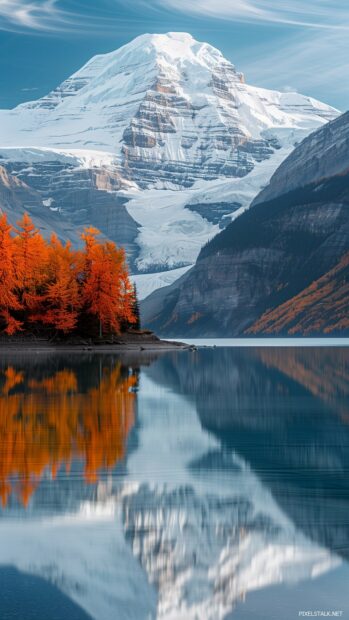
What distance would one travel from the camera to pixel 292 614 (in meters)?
13.9

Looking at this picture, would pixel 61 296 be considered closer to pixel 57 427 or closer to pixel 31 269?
pixel 31 269

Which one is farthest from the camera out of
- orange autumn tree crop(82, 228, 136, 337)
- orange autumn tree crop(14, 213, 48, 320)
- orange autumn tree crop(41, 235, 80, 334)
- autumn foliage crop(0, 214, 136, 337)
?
orange autumn tree crop(82, 228, 136, 337)

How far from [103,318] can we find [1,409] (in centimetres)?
8128

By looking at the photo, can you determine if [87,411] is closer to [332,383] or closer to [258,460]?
[258,460]

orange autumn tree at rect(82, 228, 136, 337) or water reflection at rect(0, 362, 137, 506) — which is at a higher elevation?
orange autumn tree at rect(82, 228, 136, 337)

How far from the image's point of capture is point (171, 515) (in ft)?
64.5

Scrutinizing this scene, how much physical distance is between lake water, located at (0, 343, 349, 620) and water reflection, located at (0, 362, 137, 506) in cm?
8

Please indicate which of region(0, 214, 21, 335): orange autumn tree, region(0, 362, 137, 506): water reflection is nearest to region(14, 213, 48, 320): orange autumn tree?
region(0, 214, 21, 335): orange autumn tree

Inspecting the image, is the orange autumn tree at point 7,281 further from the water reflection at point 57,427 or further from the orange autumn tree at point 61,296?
the water reflection at point 57,427

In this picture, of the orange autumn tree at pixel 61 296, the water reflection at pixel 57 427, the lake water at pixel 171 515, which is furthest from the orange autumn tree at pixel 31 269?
the lake water at pixel 171 515

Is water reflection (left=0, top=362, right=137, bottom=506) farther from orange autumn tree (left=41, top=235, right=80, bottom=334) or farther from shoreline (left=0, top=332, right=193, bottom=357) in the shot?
shoreline (left=0, top=332, right=193, bottom=357)

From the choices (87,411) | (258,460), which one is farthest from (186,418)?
(258,460)

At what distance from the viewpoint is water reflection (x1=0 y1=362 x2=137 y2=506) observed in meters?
25.2

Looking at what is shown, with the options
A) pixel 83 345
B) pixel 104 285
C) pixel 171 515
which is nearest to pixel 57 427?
pixel 171 515
